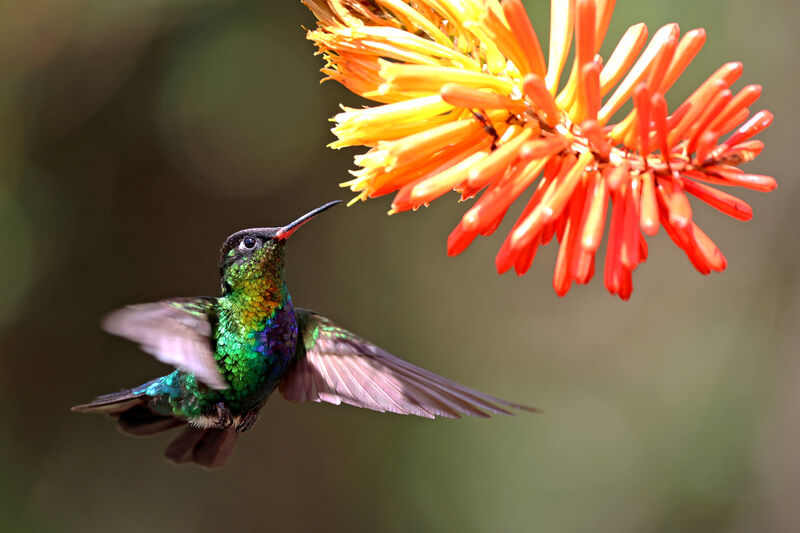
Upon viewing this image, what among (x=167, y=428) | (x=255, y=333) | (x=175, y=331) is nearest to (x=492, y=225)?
(x=175, y=331)

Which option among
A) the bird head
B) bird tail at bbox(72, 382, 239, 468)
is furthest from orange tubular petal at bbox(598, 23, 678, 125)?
bird tail at bbox(72, 382, 239, 468)

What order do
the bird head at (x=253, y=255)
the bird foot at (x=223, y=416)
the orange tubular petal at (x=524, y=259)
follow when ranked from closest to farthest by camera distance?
the orange tubular petal at (x=524, y=259)
the bird head at (x=253, y=255)
the bird foot at (x=223, y=416)

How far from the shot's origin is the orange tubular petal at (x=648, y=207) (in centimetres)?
123

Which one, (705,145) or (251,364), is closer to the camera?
(705,145)

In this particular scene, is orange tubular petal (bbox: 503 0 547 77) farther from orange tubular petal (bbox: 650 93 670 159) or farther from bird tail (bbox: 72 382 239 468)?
bird tail (bbox: 72 382 239 468)

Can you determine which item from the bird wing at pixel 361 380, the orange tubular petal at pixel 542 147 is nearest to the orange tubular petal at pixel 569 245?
the orange tubular petal at pixel 542 147

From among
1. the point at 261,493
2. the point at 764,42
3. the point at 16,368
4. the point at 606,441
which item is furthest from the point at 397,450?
the point at 764,42

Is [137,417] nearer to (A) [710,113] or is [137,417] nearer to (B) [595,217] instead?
(B) [595,217]

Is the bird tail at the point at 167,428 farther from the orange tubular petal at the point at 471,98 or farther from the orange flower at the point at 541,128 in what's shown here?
the orange tubular petal at the point at 471,98

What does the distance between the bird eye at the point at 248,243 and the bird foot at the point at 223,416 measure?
52 centimetres

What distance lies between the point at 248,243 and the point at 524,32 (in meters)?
1.08

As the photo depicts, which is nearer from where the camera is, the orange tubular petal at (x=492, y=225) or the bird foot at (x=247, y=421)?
the orange tubular petal at (x=492, y=225)

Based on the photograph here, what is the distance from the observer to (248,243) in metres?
2.15

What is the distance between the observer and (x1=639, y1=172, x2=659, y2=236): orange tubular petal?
4.02 feet
